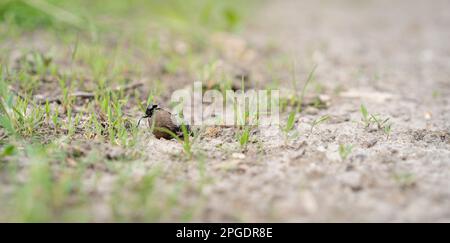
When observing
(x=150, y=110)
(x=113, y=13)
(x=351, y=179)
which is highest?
→ (x=113, y=13)

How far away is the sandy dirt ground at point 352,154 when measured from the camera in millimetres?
1559

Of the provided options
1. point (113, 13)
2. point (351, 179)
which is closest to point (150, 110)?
point (351, 179)

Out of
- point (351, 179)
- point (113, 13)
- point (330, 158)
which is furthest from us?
point (113, 13)

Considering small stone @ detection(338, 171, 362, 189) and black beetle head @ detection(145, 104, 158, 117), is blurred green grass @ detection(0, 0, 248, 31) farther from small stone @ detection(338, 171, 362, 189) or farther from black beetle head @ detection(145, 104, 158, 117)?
small stone @ detection(338, 171, 362, 189)

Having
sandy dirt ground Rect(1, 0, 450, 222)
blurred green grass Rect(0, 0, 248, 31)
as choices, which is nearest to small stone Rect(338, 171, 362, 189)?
sandy dirt ground Rect(1, 0, 450, 222)

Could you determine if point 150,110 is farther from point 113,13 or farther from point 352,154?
point 113,13

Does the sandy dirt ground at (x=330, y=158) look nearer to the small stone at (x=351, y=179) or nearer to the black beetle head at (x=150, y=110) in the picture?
the small stone at (x=351, y=179)

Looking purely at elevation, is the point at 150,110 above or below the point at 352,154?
above

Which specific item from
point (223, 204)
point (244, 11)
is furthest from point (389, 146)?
point (244, 11)

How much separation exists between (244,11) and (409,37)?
6.31 feet

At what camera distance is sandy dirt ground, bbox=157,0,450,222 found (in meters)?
1.56

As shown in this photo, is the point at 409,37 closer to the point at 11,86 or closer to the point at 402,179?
the point at 402,179

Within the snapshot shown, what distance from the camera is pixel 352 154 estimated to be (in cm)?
194

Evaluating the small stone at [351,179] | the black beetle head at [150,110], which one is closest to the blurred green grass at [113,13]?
the black beetle head at [150,110]
